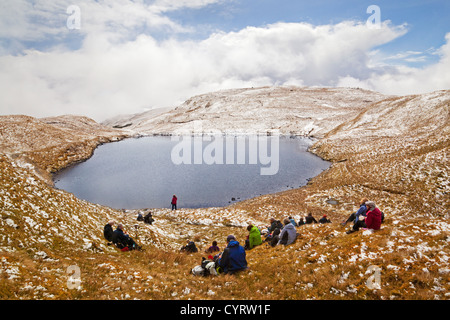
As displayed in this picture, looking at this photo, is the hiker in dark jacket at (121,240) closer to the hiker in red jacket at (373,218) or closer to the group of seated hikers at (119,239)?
the group of seated hikers at (119,239)

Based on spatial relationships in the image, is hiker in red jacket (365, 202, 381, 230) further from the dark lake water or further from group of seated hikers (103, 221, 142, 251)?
the dark lake water

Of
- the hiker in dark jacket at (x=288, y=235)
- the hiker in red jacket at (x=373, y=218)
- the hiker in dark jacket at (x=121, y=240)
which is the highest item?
the hiker in red jacket at (x=373, y=218)

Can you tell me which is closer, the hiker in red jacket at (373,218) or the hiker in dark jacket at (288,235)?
the hiker in red jacket at (373,218)

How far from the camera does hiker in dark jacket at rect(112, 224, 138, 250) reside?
1577 cm

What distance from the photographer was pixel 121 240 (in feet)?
52.3

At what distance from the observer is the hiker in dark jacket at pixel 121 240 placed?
1577 cm

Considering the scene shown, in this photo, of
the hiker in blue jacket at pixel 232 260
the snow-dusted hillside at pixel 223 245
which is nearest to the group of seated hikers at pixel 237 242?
the hiker in blue jacket at pixel 232 260

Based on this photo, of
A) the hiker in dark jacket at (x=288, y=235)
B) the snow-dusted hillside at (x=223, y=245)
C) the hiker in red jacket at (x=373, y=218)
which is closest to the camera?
the snow-dusted hillside at (x=223, y=245)

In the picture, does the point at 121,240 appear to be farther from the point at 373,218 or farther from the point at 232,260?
the point at 373,218

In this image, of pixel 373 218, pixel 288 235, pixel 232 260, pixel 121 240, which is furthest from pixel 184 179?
pixel 373 218

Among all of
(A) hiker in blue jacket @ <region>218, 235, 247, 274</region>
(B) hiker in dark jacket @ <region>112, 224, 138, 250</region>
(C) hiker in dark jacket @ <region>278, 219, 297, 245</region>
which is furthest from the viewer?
(B) hiker in dark jacket @ <region>112, 224, 138, 250</region>

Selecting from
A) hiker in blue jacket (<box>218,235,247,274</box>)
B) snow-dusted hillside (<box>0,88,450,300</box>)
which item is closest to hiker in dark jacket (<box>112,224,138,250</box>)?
snow-dusted hillside (<box>0,88,450,300</box>)
